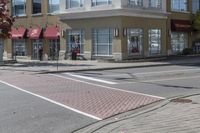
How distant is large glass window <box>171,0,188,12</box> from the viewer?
49.2 meters

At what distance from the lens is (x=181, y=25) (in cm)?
4934

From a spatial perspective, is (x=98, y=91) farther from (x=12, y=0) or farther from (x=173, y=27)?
(x=12, y=0)

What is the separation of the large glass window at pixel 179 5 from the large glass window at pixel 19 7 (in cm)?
1625

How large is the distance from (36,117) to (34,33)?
127 ft

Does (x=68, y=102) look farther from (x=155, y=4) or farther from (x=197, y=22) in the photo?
(x=197, y=22)

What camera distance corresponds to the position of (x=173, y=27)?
158 ft

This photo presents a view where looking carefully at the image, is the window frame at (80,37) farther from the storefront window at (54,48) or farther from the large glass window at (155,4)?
the large glass window at (155,4)

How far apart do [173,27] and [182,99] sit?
115 ft

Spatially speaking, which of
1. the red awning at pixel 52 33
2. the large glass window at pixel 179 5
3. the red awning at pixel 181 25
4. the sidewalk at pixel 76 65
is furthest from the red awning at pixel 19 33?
the large glass window at pixel 179 5

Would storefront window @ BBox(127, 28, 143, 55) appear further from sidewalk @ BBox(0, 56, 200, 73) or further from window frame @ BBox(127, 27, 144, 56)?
sidewalk @ BBox(0, 56, 200, 73)

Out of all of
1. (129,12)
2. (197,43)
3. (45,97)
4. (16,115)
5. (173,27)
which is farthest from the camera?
(197,43)

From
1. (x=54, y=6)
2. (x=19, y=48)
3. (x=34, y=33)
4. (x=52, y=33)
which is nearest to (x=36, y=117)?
(x=52, y=33)

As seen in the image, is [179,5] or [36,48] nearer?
[179,5]

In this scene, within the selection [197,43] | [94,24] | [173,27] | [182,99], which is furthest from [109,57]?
[182,99]
